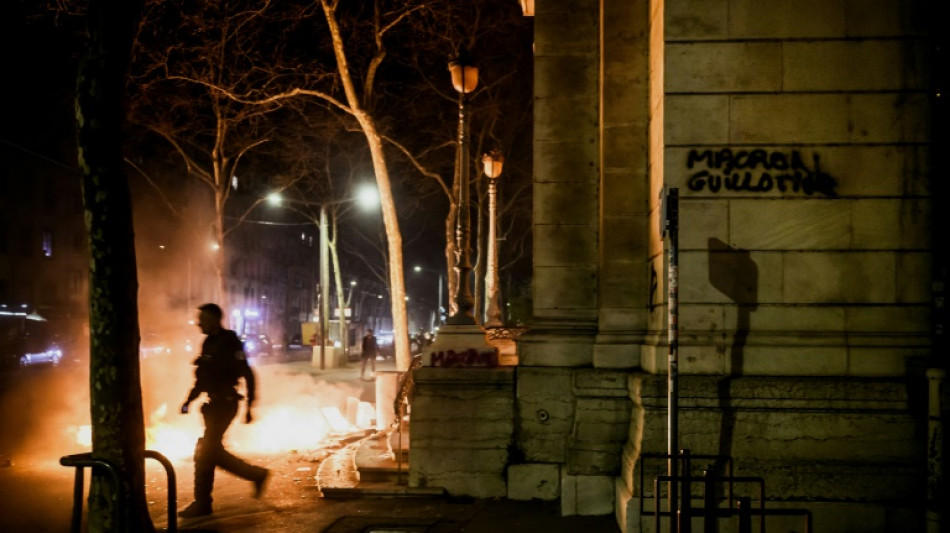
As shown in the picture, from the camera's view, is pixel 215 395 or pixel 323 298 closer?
pixel 215 395

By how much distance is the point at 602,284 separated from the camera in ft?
30.5

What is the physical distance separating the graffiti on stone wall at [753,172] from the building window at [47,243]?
2209 inches

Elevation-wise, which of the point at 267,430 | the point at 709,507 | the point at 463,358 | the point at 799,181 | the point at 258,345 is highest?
the point at 799,181

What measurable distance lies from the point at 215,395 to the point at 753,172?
5.80m

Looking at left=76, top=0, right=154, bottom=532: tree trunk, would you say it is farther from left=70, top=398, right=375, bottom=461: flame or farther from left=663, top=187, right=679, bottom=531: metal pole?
left=70, top=398, right=375, bottom=461: flame

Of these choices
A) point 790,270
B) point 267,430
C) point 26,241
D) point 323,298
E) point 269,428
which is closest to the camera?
point 790,270

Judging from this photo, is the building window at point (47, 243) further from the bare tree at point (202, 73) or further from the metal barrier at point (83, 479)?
the metal barrier at point (83, 479)

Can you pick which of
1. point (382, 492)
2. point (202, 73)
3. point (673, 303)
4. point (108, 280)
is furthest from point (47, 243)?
point (673, 303)

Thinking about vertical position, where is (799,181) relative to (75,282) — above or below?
above

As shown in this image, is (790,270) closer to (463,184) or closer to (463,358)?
(463,358)

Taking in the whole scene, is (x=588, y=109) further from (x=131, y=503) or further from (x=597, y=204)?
(x=131, y=503)

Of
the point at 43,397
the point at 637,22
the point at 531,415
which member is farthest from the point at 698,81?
the point at 43,397

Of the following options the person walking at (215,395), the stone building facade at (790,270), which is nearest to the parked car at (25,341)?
the person walking at (215,395)

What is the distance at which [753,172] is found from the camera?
7.96m
